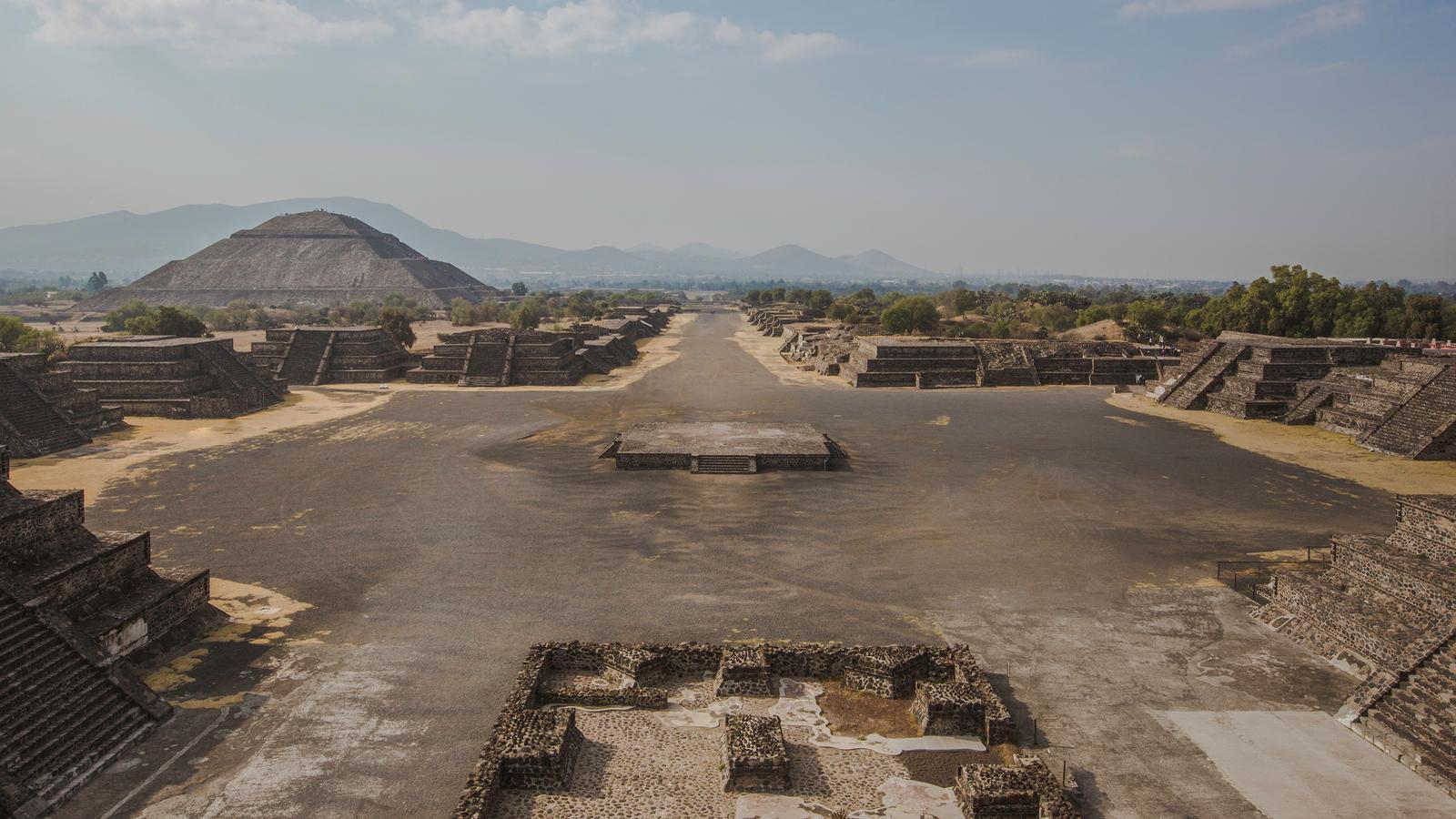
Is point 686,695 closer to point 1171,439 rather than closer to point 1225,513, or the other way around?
point 1225,513

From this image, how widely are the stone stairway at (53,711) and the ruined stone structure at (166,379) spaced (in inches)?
1246

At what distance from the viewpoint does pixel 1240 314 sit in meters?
71.5

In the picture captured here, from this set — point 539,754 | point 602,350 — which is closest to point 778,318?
point 602,350

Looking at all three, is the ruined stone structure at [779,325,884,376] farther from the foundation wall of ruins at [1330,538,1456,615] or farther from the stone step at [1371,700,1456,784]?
the stone step at [1371,700,1456,784]

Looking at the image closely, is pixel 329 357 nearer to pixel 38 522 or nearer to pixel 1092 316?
pixel 38 522

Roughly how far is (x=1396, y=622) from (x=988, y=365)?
43562 millimetres

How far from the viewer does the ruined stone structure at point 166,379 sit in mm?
42000

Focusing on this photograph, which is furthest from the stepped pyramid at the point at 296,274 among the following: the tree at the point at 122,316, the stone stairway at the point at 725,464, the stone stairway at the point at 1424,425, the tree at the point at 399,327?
the stone stairway at the point at 1424,425

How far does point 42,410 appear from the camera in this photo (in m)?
35.2

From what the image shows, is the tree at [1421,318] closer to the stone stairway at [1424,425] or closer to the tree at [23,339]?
the stone stairway at [1424,425]

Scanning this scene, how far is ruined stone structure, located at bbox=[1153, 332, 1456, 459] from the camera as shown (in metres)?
36.1

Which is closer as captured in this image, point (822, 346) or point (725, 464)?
point (725, 464)

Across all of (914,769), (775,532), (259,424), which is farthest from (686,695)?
(259,424)

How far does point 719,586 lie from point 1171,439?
2754cm
